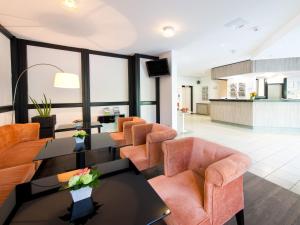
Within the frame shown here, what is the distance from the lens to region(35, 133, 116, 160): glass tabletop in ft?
6.70

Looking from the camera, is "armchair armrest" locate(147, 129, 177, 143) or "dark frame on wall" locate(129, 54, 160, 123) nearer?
"armchair armrest" locate(147, 129, 177, 143)

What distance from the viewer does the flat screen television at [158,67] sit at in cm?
464

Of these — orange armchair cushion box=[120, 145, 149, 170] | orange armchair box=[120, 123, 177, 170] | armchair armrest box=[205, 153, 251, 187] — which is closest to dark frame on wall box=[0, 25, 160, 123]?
orange armchair cushion box=[120, 145, 149, 170]

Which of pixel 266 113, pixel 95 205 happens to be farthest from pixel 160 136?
pixel 266 113

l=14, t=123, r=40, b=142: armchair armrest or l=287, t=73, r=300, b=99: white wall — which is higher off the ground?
l=287, t=73, r=300, b=99: white wall

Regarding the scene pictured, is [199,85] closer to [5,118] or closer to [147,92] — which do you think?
[147,92]

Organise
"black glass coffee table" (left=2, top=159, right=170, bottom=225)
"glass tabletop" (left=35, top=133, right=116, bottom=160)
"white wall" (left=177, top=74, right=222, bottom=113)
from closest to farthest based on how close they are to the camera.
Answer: "black glass coffee table" (left=2, top=159, right=170, bottom=225) < "glass tabletop" (left=35, top=133, right=116, bottom=160) < "white wall" (left=177, top=74, right=222, bottom=113)

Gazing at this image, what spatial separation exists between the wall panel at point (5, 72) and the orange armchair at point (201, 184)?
3406 millimetres

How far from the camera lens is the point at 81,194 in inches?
40.4

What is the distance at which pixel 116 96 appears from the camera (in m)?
4.90

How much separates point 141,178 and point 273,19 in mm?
3616

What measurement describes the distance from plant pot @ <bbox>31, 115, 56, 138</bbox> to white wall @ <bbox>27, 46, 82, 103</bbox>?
77 centimetres

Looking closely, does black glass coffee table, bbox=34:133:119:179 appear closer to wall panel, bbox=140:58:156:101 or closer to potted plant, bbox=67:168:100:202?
potted plant, bbox=67:168:100:202

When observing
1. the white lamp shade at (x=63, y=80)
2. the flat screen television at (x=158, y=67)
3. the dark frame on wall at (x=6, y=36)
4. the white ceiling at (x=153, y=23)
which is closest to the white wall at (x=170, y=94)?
the flat screen television at (x=158, y=67)
